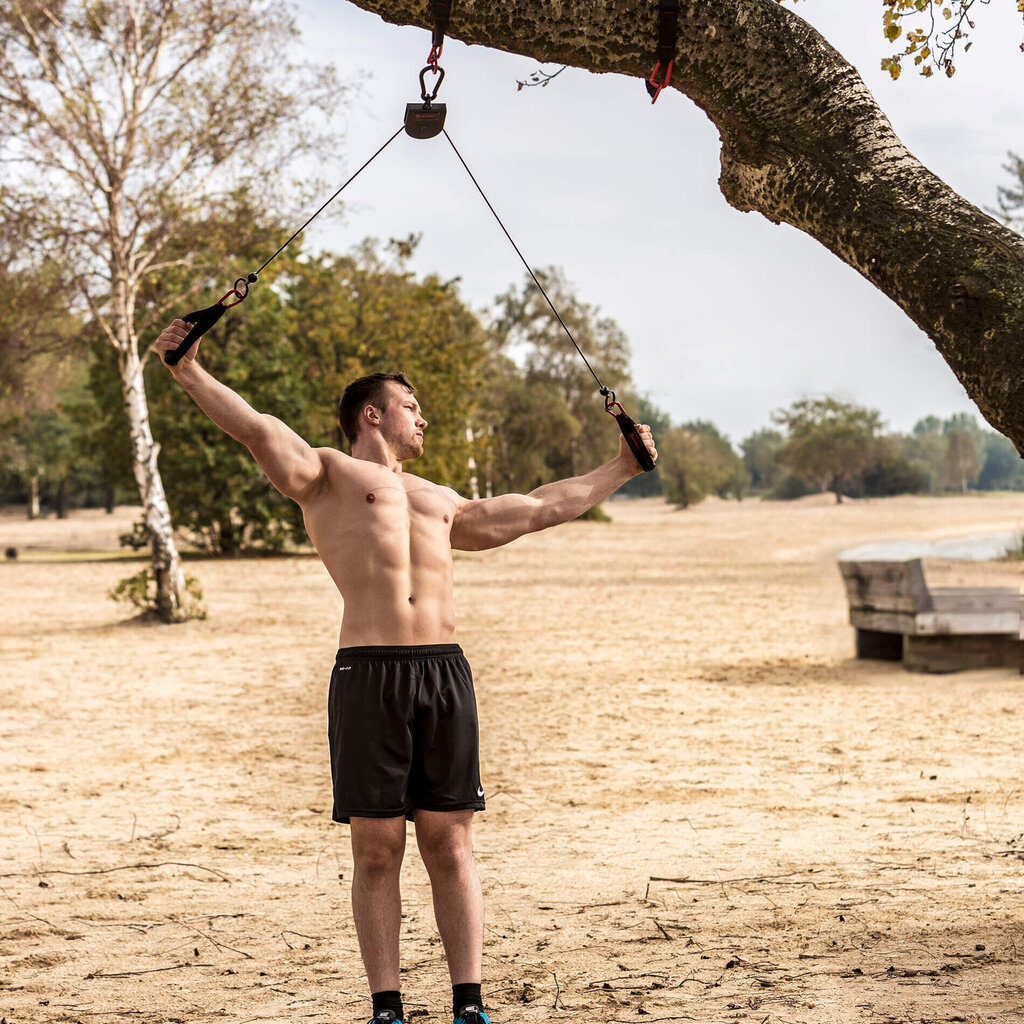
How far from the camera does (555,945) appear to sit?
491 cm

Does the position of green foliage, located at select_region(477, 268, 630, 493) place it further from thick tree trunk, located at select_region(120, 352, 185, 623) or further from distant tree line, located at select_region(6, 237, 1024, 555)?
thick tree trunk, located at select_region(120, 352, 185, 623)

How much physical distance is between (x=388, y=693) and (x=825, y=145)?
2.31 m

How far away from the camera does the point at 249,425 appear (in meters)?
3.60

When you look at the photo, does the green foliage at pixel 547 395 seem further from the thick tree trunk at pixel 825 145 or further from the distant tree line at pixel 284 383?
the thick tree trunk at pixel 825 145

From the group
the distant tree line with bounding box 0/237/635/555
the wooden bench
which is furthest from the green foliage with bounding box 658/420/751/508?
the wooden bench

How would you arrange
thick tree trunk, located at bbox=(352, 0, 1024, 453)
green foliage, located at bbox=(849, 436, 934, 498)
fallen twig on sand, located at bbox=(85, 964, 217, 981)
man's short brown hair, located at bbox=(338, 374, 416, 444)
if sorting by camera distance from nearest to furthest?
thick tree trunk, located at bbox=(352, 0, 1024, 453) < man's short brown hair, located at bbox=(338, 374, 416, 444) < fallen twig on sand, located at bbox=(85, 964, 217, 981) < green foliage, located at bbox=(849, 436, 934, 498)

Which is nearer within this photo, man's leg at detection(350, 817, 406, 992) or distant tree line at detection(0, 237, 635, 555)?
man's leg at detection(350, 817, 406, 992)

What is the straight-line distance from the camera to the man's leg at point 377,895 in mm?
3639

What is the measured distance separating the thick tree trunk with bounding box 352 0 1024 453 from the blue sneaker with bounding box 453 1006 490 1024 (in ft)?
7.86

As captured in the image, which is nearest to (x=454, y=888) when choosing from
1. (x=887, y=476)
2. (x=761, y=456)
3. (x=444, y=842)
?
(x=444, y=842)

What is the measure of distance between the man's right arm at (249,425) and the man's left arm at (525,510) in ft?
1.94

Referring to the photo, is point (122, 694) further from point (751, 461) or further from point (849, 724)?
point (751, 461)

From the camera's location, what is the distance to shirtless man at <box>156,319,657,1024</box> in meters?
3.62

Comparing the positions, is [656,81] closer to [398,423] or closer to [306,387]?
[398,423]
